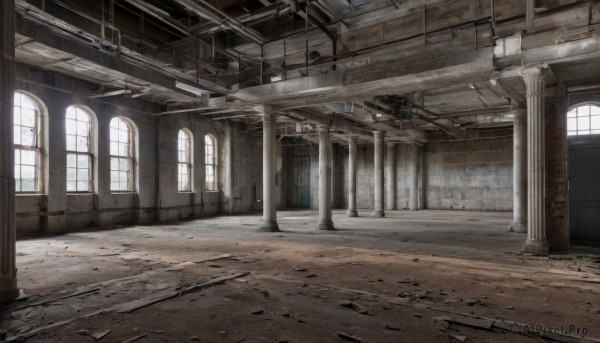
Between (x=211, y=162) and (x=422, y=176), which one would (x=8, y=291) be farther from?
(x=422, y=176)

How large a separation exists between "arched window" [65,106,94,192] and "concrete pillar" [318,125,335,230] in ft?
30.8

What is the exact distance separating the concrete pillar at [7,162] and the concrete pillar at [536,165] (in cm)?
1010

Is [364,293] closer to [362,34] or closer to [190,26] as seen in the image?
[362,34]

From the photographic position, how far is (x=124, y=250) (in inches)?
377

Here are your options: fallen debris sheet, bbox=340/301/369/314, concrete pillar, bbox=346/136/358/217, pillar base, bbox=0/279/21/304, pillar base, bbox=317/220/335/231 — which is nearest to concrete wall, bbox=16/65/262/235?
concrete pillar, bbox=346/136/358/217

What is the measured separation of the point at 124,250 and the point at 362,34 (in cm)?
855

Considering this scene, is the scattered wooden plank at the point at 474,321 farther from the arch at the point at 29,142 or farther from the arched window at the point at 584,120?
the arch at the point at 29,142

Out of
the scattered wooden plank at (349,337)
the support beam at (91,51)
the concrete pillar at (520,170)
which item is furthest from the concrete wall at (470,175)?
the scattered wooden plank at (349,337)

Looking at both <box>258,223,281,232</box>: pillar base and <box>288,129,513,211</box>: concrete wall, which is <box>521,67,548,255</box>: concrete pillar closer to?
<box>258,223,281,232</box>: pillar base

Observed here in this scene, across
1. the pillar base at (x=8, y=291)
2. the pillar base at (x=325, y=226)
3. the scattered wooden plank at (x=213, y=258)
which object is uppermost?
the pillar base at (x=8, y=291)

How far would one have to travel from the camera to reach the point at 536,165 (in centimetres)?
873

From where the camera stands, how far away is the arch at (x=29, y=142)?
1246cm

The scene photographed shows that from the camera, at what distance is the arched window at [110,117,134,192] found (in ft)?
51.8

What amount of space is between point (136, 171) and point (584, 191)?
1654 centimetres
